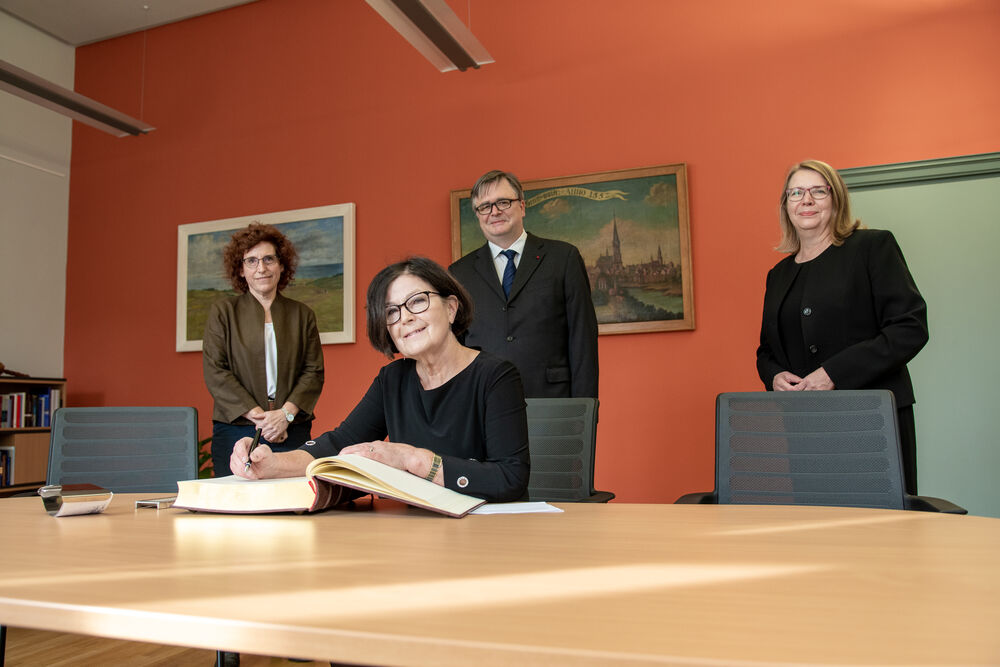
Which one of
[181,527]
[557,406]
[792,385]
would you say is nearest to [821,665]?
[181,527]

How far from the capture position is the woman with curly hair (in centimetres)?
294

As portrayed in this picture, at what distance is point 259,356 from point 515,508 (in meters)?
2.03

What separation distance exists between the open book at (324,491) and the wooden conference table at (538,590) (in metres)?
0.09

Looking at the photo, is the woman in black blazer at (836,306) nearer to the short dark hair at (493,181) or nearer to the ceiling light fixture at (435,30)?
the short dark hair at (493,181)

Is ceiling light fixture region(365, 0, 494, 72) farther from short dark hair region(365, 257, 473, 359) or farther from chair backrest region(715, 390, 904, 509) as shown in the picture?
chair backrest region(715, 390, 904, 509)

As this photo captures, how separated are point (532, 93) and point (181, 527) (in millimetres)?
3594

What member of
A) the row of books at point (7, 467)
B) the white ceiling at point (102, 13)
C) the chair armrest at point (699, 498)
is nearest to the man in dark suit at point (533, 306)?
the chair armrest at point (699, 498)

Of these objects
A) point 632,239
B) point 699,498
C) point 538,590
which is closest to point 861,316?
point 699,498

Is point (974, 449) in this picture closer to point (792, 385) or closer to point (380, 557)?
point (792, 385)

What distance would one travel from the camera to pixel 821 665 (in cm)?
47

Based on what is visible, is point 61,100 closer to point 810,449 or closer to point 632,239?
point 632,239

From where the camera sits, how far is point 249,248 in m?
3.11

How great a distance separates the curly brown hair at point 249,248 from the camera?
3117 mm

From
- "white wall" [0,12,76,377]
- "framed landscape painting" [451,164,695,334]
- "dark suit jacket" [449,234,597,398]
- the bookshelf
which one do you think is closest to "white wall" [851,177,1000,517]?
"framed landscape painting" [451,164,695,334]
